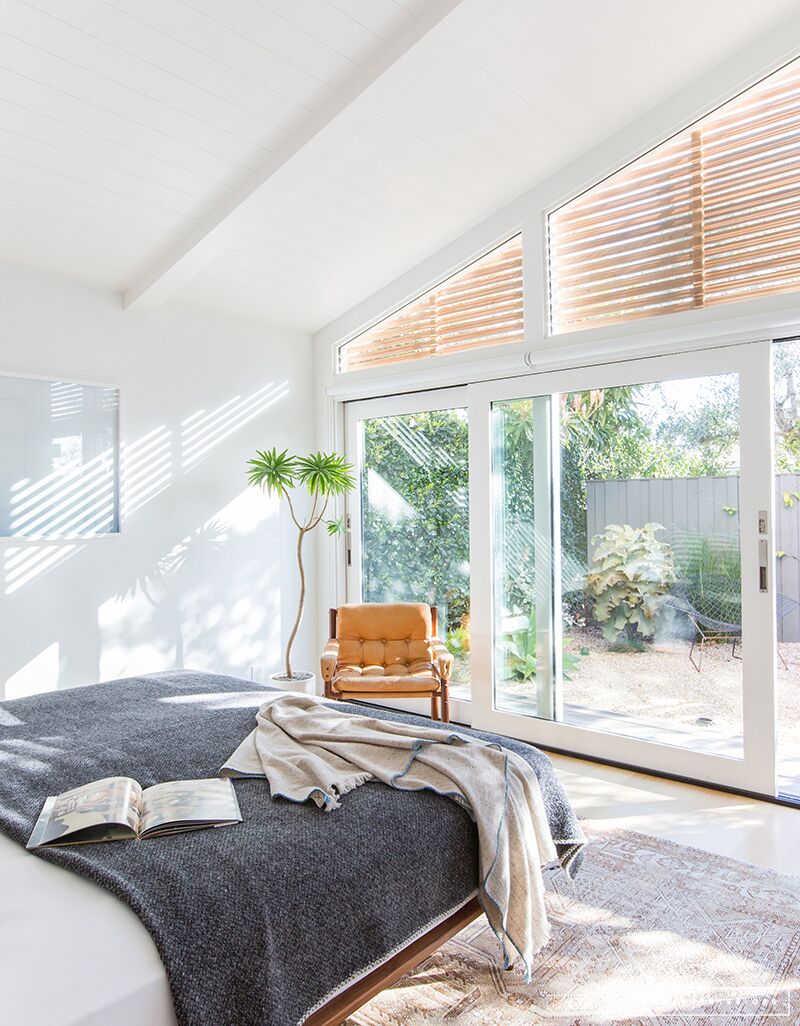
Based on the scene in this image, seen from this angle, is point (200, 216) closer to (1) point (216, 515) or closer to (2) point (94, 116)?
(2) point (94, 116)

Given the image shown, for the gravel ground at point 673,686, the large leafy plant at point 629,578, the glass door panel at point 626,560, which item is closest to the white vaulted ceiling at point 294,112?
the glass door panel at point 626,560

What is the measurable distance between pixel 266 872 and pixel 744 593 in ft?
8.20

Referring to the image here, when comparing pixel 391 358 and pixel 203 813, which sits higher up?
pixel 391 358

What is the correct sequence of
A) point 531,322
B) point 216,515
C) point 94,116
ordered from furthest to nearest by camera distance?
1. point 216,515
2. point 531,322
3. point 94,116

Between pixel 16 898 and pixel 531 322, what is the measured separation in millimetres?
3354

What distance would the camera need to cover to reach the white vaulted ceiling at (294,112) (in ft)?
8.42

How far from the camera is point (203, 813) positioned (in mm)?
1714

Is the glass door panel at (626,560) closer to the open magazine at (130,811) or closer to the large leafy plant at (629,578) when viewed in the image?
the large leafy plant at (629,578)

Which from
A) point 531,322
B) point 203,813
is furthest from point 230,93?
point 203,813

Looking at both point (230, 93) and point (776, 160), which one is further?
point (776, 160)

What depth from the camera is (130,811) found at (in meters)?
1.71

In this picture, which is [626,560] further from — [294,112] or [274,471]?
[294,112]

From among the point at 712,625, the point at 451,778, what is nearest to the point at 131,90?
the point at 451,778

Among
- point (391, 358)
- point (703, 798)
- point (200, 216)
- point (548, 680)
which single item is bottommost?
point (703, 798)
